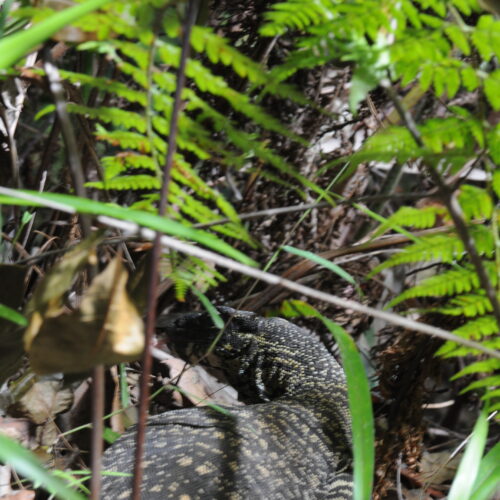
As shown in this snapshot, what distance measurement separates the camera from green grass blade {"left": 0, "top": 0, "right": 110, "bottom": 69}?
0.90 m

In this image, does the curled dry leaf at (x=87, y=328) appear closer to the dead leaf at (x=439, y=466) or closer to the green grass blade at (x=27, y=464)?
the green grass blade at (x=27, y=464)

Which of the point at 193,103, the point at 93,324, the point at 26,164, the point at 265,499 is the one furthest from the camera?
the point at 26,164

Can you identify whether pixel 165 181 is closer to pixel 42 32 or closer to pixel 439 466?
pixel 42 32

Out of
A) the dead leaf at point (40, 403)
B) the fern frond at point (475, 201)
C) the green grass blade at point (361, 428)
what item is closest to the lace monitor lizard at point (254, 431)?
the dead leaf at point (40, 403)

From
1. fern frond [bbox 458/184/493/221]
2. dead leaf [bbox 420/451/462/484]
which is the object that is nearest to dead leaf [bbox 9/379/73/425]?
fern frond [bbox 458/184/493/221]

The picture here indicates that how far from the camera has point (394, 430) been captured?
108 inches

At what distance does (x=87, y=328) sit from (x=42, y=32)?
444mm

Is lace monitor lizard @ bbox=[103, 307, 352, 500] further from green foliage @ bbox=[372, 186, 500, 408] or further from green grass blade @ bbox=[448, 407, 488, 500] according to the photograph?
green foliage @ bbox=[372, 186, 500, 408]

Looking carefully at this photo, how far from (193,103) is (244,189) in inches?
102

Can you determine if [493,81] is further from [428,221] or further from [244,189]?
[244,189]

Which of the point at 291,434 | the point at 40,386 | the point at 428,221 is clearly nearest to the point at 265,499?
the point at 291,434

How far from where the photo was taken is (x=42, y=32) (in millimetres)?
900

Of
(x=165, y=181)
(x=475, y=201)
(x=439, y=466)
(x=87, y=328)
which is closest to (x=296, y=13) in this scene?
(x=165, y=181)

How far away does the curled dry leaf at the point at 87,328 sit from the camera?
986 millimetres
